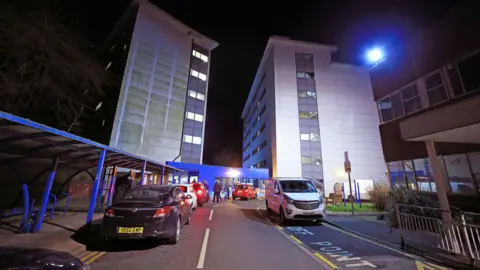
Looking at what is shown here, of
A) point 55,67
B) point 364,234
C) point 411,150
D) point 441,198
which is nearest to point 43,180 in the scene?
point 55,67

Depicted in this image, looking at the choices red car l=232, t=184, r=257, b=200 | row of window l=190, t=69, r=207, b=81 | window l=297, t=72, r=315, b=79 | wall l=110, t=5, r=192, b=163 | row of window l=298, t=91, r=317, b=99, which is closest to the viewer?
red car l=232, t=184, r=257, b=200

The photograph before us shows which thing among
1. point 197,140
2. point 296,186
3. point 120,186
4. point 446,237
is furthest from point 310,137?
point 446,237

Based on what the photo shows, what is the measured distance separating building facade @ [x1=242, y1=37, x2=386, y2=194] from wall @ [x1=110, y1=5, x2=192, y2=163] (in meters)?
16.6

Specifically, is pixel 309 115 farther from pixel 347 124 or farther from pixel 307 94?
→ pixel 347 124

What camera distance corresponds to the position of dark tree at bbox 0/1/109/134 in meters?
12.1

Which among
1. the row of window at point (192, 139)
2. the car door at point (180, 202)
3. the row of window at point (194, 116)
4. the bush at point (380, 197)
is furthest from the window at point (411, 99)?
the row of window at point (194, 116)

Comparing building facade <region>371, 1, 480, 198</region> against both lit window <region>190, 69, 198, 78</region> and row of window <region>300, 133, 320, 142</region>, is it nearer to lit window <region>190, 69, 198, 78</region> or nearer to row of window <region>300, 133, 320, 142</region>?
row of window <region>300, 133, 320, 142</region>

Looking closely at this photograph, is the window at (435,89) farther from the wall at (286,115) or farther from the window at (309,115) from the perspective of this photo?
the window at (309,115)

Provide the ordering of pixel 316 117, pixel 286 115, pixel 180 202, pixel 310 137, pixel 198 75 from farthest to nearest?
pixel 198 75, pixel 316 117, pixel 286 115, pixel 310 137, pixel 180 202

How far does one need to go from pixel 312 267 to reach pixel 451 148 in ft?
35.3

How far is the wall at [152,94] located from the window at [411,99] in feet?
99.5

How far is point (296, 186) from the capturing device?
10250 millimetres

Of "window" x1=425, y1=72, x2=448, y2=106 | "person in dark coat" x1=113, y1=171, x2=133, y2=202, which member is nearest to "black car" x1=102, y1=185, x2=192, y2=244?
"person in dark coat" x1=113, y1=171, x2=133, y2=202

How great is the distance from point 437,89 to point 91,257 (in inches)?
579
